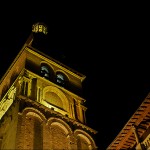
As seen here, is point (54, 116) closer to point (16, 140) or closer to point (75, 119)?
point (75, 119)

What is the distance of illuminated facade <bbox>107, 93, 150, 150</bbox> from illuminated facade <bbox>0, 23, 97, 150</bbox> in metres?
7.54

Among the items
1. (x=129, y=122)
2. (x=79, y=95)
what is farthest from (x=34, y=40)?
(x=129, y=122)

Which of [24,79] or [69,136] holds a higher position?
[24,79]

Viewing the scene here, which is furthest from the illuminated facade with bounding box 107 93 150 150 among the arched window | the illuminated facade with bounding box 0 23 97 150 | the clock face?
the clock face

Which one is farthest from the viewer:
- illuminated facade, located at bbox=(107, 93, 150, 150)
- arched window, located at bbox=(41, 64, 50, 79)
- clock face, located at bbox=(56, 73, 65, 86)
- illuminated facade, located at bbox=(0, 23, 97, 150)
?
clock face, located at bbox=(56, 73, 65, 86)

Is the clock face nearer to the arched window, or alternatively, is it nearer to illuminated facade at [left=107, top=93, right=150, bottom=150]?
the arched window

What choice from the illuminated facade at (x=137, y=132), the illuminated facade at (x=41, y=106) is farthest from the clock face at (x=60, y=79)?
the illuminated facade at (x=137, y=132)

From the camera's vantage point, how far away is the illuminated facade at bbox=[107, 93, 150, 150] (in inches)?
865

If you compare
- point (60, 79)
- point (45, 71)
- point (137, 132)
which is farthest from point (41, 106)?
point (137, 132)

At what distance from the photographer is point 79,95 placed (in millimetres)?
38688

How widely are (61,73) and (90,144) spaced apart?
10838mm

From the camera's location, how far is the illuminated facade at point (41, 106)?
2930 centimetres

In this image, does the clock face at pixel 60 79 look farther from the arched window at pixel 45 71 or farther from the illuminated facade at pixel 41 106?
the arched window at pixel 45 71

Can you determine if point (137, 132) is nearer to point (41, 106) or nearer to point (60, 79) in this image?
point (41, 106)
